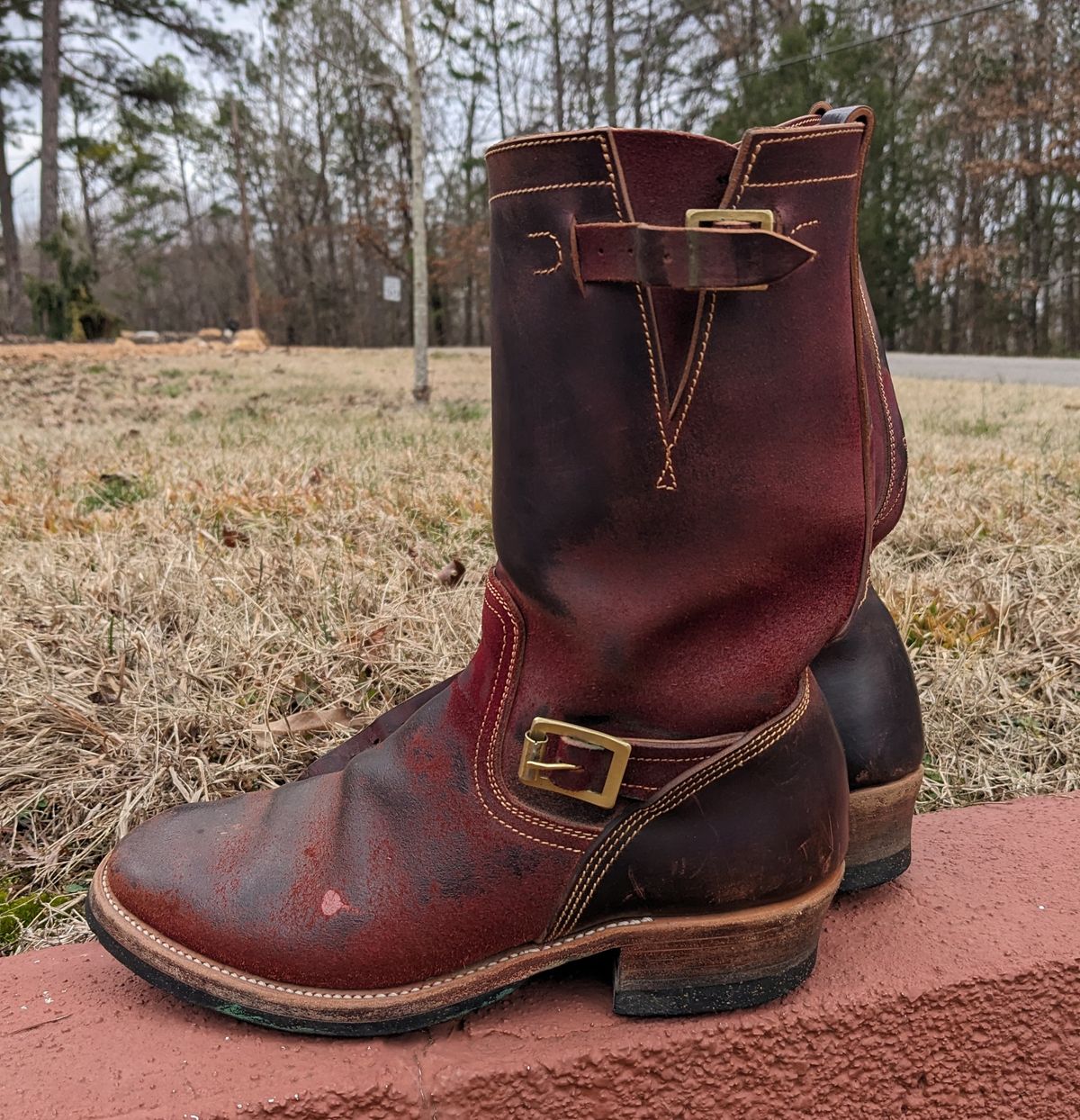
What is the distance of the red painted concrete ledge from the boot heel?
22 millimetres

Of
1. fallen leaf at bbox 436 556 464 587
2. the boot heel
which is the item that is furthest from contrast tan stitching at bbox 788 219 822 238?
fallen leaf at bbox 436 556 464 587

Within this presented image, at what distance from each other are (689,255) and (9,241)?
23271 millimetres

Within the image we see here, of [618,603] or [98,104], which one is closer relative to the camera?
[618,603]

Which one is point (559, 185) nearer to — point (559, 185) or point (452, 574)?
point (559, 185)

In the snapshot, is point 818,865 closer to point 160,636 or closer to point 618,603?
point 618,603

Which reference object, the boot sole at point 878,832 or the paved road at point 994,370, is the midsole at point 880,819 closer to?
the boot sole at point 878,832

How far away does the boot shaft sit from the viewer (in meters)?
0.64

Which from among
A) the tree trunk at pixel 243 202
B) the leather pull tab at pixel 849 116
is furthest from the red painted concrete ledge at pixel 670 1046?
the tree trunk at pixel 243 202

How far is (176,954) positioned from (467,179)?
26345mm

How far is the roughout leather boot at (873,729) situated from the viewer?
2.99 feet

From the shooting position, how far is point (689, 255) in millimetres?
623

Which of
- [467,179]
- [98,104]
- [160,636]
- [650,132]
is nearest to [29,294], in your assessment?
[98,104]

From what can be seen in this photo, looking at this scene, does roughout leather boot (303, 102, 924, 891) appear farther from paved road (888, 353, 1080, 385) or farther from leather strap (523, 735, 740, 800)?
paved road (888, 353, 1080, 385)

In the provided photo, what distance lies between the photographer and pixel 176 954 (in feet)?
2.44
